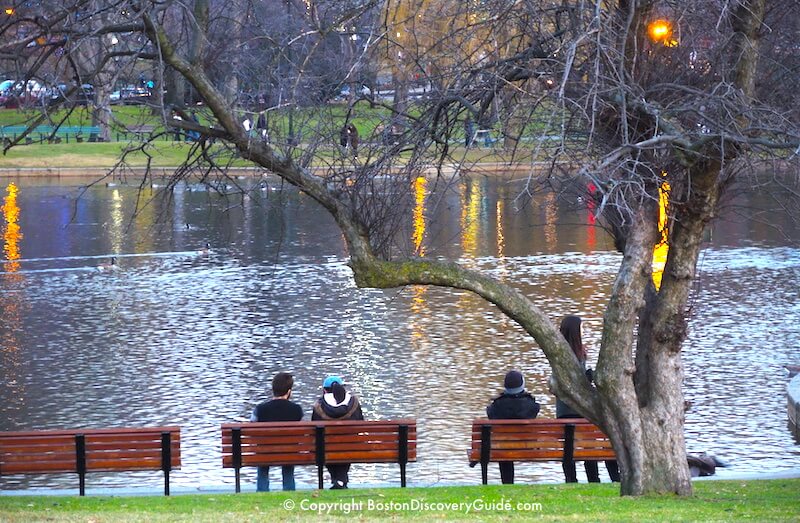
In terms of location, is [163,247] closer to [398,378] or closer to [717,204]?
[398,378]

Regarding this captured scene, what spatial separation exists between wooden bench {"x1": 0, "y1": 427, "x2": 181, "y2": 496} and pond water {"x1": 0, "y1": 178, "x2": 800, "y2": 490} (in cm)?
155

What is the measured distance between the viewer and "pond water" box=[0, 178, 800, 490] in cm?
1430

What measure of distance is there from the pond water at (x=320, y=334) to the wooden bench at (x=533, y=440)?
128cm

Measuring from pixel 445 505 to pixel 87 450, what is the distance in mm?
3350

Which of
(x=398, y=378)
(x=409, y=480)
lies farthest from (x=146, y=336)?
(x=409, y=480)

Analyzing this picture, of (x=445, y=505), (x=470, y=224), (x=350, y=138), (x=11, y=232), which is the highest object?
(x=350, y=138)

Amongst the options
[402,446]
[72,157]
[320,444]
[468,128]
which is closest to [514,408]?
[402,446]

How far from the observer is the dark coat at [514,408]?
1173 cm

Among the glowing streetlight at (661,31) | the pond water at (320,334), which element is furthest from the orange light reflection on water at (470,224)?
the glowing streetlight at (661,31)

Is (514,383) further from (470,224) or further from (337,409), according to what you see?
(470,224)

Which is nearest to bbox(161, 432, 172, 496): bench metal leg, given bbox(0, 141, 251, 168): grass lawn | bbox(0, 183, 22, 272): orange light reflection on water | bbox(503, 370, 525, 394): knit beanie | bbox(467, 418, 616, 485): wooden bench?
bbox(467, 418, 616, 485): wooden bench

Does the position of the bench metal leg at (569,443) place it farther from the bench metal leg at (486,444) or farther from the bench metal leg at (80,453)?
the bench metal leg at (80,453)

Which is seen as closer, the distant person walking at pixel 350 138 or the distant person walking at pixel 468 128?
the distant person walking at pixel 468 128

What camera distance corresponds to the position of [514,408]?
1173 cm
